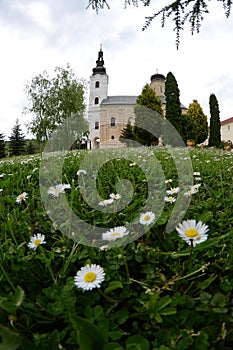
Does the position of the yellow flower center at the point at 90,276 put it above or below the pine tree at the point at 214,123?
below

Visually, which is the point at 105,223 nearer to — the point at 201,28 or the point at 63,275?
the point at 63,275

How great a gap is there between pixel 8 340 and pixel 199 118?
24417mm

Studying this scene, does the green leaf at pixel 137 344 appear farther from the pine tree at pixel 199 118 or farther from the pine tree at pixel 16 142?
the pine tree at pixel 16 142

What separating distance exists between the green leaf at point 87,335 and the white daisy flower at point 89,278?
0.16 metres

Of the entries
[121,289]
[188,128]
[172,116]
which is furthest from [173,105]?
[121,289]

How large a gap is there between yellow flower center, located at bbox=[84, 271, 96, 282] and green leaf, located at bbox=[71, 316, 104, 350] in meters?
0.19

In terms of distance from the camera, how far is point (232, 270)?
815 millimetres

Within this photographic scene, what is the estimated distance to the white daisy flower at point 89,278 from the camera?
25.7 inches

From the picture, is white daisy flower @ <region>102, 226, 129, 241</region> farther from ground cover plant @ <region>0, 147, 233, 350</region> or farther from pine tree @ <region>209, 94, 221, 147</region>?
pine tree @ <region>209, 94, 221, 147</region>

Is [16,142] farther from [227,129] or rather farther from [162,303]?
[227,129]

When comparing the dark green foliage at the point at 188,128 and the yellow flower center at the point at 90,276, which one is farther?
the dark green foliage at the point at 188,128

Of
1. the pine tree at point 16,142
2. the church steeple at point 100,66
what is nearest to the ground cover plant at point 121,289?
the pine tree at point 16,142

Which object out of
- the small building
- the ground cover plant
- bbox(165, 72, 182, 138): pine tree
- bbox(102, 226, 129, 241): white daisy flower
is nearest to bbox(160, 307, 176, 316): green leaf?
the ground cover plant

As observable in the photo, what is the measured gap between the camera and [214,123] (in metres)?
18.8
